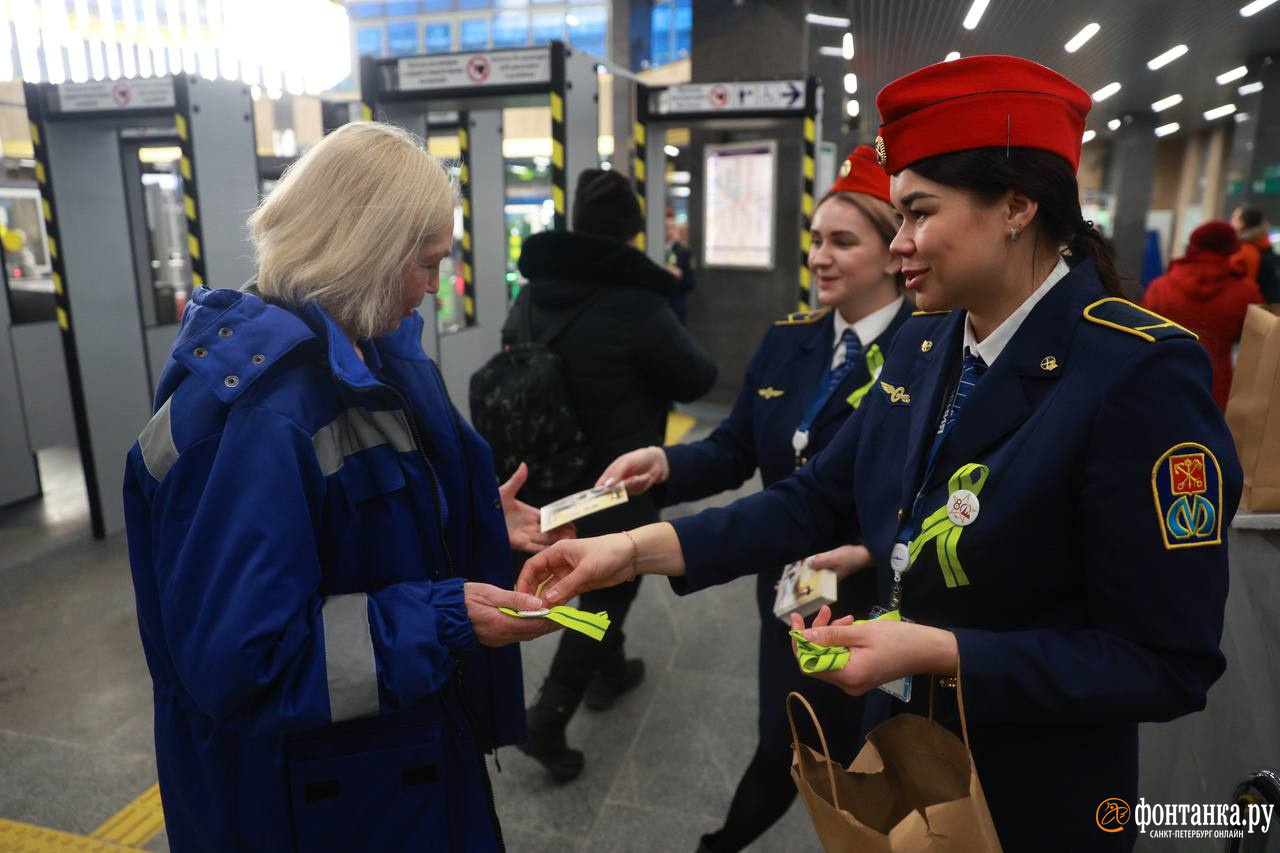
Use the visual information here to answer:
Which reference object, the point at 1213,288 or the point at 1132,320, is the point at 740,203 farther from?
the point at 1132,320

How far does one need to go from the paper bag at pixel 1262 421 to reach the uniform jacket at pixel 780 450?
0.71 meters

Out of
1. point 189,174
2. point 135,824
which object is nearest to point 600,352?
point 135,824

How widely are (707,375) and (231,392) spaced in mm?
2027

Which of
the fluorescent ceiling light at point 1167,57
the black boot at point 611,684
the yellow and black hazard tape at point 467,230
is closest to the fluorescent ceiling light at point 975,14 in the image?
the black boot at point 611,684

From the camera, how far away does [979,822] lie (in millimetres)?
954

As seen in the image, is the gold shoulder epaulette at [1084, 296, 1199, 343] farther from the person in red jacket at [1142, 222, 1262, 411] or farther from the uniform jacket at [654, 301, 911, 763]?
the person in red jacket at [1142, 222, 1262, 411]

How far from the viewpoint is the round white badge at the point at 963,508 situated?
1.13 metres

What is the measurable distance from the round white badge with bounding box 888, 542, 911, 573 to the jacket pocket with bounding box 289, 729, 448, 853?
2.43ft

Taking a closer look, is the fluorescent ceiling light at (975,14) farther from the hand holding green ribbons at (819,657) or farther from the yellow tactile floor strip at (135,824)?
the yellow tactile floor strip at (135,824)

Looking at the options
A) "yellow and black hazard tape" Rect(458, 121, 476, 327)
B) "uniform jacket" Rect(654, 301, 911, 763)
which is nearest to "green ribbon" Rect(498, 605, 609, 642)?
"uniform jacket" Rect(654, 301, 911, 763)

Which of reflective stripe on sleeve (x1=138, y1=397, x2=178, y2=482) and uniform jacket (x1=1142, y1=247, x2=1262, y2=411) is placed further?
uniform jacket (x1=1142, y1=247, x2=1262, y2=411)

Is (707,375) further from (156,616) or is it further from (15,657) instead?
(15,657)

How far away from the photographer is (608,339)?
283 cm

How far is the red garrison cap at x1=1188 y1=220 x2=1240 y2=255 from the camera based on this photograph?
5020 mm
